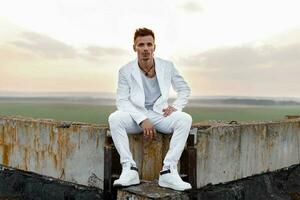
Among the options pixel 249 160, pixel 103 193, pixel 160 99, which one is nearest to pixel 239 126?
pixel 249 160

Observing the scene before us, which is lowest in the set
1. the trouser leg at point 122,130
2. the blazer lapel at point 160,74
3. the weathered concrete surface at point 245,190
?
the weathered concrete surface at point 245,190

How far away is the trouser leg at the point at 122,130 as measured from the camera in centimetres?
482

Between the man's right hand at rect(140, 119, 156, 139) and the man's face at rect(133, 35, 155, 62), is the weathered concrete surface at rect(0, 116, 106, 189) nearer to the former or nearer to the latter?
the man's right hand at rect(140, 119, 156, 139)

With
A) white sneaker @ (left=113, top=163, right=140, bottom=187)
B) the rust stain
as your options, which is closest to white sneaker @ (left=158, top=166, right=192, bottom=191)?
white sneaker @ (left=113, top=163, right=140, bottom=187)

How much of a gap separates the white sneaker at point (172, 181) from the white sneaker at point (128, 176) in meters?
0.28

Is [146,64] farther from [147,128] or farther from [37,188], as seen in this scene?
[37,188]

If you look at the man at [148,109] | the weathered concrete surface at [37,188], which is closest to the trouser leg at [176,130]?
the man at [148,109]

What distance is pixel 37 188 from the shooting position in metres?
6.68

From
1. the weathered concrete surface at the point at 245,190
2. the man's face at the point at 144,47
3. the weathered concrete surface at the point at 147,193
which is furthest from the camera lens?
the man's face at the point at 144,47

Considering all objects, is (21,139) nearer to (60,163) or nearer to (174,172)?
(60,163)

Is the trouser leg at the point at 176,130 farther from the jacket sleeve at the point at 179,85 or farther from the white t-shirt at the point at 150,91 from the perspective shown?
the jacket sleeve at the point at 179,85

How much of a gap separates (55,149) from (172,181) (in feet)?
7.27

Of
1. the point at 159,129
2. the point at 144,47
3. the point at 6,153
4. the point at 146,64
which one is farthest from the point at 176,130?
the point at 6,153

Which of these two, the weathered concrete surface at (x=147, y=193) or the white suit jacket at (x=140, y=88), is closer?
the weathered concrete surface at (x=147, y=193)
